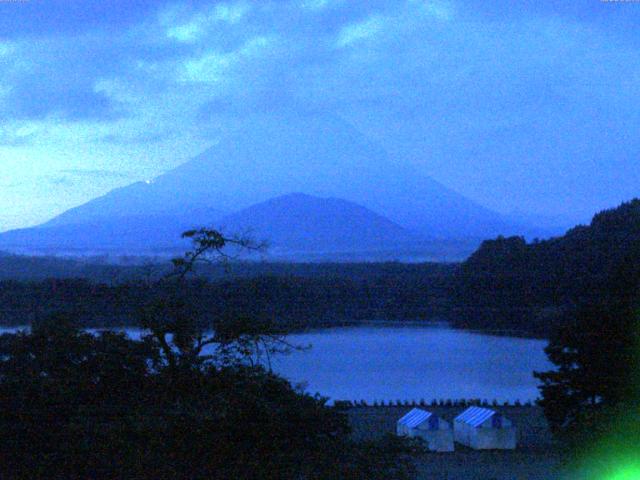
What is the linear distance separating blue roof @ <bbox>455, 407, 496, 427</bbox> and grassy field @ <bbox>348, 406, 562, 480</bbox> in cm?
28

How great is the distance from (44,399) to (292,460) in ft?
4.53

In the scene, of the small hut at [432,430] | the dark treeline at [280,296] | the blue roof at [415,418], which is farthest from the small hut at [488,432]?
the dark treeline at [280,296]

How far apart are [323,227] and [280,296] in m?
6.93

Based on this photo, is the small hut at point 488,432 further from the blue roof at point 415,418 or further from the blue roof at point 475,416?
the blue roof at point 415,418

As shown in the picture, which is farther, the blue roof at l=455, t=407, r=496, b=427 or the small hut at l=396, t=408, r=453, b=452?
the blue roof at l=455, t=407, r=496, b=427

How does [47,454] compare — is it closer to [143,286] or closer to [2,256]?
[143,286]

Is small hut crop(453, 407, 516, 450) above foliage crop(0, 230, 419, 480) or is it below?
below

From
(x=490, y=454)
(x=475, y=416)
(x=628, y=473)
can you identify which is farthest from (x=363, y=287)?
(x=628, y=473)

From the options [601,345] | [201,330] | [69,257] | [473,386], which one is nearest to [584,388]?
[601,345]

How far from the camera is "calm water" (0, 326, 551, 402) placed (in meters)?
7.48

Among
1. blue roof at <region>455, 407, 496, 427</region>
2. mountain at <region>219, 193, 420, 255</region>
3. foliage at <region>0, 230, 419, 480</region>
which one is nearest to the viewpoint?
foliage at <region>0, 230, 419, 480</region>

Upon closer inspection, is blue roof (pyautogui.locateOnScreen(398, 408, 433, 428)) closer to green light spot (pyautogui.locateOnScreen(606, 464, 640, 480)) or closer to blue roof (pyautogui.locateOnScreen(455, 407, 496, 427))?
blue roof (pyautogui.locateOnScreen(455, 407, 496, 427))

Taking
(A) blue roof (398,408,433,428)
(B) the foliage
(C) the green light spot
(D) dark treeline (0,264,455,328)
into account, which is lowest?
(A) blue roof (398,408,433,428)

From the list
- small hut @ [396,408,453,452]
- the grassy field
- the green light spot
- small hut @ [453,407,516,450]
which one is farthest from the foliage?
small hut @ [453,407,516,450]
